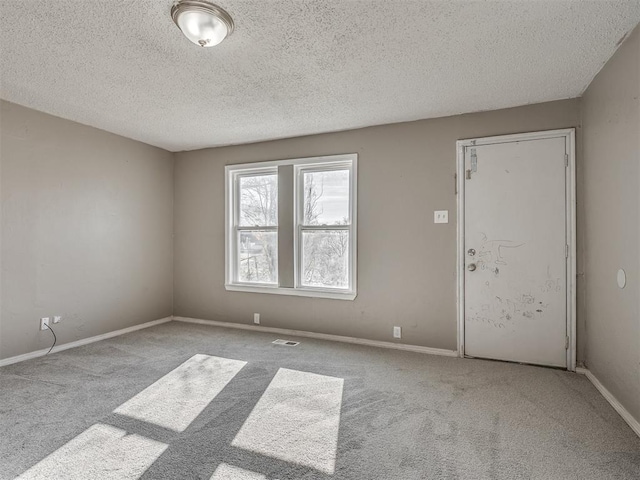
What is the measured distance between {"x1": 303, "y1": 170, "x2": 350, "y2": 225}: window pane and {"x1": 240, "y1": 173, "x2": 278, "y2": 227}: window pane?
17.9 inches

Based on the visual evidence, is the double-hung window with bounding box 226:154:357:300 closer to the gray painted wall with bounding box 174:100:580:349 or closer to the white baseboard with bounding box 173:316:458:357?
the gray painted wall with bounding box 174:100:580:349

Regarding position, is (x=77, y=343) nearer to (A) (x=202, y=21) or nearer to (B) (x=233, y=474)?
(B) (x=233, y=474)

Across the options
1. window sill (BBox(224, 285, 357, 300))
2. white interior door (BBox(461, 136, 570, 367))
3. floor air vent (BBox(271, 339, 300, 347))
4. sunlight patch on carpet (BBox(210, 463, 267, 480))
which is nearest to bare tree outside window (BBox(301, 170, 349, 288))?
window sill (BBox(224, 285, 357, 300))

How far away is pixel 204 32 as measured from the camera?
1945mm

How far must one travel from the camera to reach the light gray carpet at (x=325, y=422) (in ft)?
5.68

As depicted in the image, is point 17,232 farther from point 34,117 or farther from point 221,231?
point 221,231

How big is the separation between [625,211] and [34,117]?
197 inches

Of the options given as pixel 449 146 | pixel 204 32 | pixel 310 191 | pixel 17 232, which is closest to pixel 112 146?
pixel 17 232

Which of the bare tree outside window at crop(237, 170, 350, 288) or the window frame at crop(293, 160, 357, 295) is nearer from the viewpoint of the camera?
the window frame at crop(293, 160, 357, 295)

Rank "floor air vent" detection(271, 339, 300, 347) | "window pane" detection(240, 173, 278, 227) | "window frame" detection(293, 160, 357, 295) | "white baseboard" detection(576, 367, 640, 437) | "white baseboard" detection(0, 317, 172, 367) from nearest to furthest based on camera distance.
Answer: "white baseboard" detection(576, 367, 640, 437) < "white baseboard" detection(0, 317, 172, 367) < "floor air vent" detection(271, 339, 300, 347) < "window frame" detection(293, 160, 357, 295) < "window pane" detection(240, 173, 278, 227)

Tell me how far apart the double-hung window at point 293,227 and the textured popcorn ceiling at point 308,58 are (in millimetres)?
786

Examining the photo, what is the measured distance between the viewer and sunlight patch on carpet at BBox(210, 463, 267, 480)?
1650 mm

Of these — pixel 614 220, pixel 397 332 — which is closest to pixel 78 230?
pixel 397 332

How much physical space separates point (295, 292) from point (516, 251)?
241 cm
